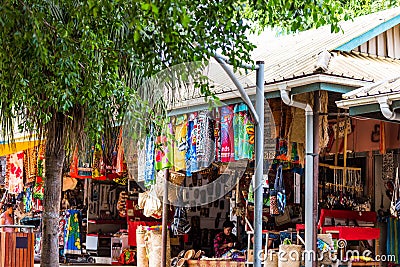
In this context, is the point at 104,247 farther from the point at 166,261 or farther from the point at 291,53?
the point at 291,53

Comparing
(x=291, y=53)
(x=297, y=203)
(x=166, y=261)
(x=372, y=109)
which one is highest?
(x=291, y=53)

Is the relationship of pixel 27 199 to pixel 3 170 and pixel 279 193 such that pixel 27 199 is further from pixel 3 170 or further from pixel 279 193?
pixel 279 193

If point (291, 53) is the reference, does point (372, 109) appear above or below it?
below

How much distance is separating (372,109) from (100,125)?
10.1 ft

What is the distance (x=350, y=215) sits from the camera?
1090 centimetres

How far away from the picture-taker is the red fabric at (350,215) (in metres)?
10.5

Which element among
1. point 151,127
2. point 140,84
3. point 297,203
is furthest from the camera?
point 297,203

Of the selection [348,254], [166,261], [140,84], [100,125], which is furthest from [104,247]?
[100,125]

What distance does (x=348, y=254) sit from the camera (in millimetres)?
9898

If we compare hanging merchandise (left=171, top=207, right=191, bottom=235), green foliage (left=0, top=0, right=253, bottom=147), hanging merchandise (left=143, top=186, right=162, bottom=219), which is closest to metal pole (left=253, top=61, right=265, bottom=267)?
green foliage (left=0, top=0, right=253, bottom=147)

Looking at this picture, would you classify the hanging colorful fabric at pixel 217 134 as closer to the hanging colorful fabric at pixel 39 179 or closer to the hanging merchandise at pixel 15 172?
the hanging colorful fabric at pixel 39 179

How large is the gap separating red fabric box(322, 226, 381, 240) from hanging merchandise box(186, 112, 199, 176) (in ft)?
6.56

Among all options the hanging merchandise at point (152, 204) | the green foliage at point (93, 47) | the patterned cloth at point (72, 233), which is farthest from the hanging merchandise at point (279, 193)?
the patterned cloth at point (72, 233)

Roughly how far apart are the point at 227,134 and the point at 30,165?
272 inches
